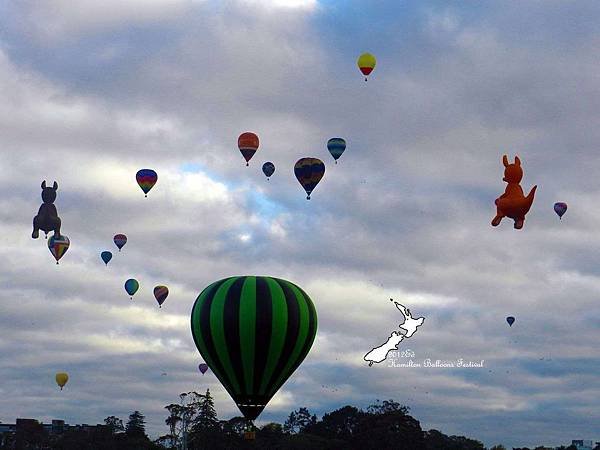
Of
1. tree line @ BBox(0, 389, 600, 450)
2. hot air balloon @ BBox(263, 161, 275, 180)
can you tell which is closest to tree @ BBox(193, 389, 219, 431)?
tree line @ BBox(0, 389, 600, 450)

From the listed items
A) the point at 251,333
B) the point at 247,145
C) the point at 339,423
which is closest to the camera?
the point at 251,333

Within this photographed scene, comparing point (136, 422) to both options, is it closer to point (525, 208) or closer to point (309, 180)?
point (309, 180)

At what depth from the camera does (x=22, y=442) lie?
150750 mm

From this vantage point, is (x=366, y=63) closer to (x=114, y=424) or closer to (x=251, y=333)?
(x=251, y=333)

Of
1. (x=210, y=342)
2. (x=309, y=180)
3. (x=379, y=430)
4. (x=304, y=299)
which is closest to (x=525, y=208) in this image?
(x=304, y=299)

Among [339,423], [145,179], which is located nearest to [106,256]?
[145,179]

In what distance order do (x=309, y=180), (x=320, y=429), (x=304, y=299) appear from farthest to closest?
(x=320, y=429), (x=309, y=180), (x=304, y=299)

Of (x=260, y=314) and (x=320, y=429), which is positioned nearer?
(x=260, y=314)

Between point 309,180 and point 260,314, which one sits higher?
point 309,180

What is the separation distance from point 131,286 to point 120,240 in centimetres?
514

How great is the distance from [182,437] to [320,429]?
19746 millimetres

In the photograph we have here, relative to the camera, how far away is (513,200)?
49406mm

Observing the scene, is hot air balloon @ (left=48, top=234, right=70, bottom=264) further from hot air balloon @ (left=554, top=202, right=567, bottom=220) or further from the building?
the building

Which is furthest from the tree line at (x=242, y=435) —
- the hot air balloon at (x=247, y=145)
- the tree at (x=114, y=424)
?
the hot air balloon at (x=247, y=145)
